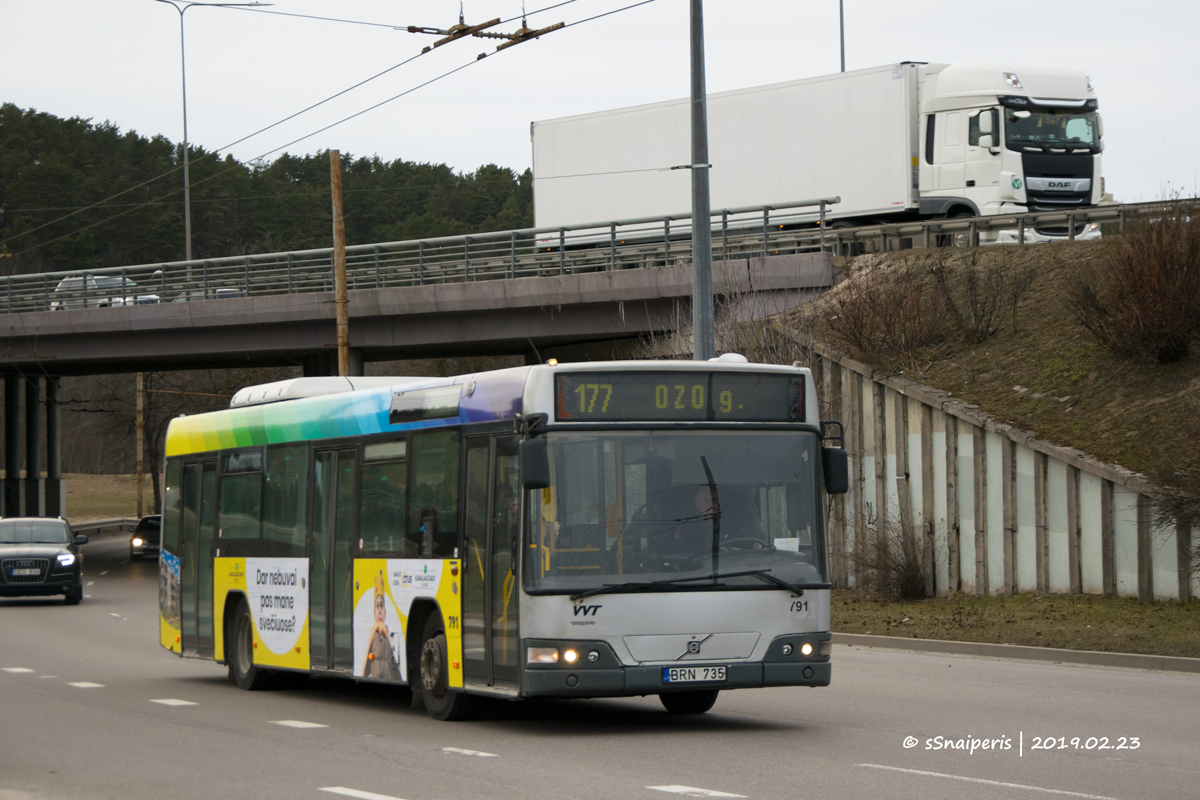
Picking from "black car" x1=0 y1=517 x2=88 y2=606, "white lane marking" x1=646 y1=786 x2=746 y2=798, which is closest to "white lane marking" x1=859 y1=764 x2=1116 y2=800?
"white lane marking" x1=646 y1=786 x2=746 y2=798

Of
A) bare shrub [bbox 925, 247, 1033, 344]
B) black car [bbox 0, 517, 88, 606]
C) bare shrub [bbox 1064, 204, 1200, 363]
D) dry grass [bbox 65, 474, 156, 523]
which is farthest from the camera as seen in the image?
dry grass [bbox 65, 474, 156, 523]

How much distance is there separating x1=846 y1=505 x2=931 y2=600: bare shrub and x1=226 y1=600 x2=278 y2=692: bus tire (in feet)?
39.5

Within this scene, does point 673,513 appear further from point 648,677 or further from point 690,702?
Result: point 690,702

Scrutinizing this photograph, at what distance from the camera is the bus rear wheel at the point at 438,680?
39.7 ft

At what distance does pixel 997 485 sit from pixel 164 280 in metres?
27.7

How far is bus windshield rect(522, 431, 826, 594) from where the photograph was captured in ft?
36.0

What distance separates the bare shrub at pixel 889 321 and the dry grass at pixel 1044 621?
17.0 ft

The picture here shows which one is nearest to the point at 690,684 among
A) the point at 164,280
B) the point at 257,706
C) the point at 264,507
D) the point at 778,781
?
the point at 778,781

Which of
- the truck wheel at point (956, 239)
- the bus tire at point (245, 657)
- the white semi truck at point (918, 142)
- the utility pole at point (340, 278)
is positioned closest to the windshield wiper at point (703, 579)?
the bus tire at point (245, 657)

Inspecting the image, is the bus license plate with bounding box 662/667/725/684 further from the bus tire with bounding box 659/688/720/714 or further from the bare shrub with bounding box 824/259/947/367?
the bare shrub with bounding box 824/259/947/367

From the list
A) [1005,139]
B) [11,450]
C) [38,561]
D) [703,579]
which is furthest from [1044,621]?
[11,450]

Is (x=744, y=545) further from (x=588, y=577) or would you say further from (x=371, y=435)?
(x=371, y=435)

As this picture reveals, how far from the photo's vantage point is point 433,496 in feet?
40.6

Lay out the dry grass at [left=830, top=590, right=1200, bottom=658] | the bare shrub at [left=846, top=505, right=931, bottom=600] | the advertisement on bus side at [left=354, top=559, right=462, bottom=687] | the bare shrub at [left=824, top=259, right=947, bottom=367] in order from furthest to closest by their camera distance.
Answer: the bare shrub at [left=824, top=259, right=947, bottom=367], the bare shrub at [left=846, top=505, right=931, bottom=600], the dry grass at [left=830, top=590, right=1200, bottom=658], the advertisement on bus side at [left=354, top=559, right=462, bottom=687]
